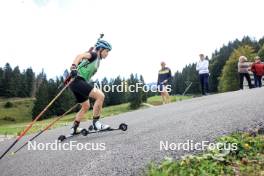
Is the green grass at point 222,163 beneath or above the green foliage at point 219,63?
beneath

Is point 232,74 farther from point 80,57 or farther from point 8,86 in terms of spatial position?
point 8,86

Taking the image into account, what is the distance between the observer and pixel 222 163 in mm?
5082

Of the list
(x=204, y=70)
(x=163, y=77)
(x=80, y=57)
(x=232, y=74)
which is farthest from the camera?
(x=232, y=74)

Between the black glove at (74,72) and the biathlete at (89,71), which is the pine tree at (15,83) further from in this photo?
the black glove at (74,72)

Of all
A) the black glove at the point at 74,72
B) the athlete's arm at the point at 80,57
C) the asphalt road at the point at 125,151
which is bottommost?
the asphalt road at the point at 125,151

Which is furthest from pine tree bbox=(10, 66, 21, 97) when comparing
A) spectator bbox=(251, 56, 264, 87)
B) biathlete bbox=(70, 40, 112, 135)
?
biathlete bbox=(70, 40, 112, 135)

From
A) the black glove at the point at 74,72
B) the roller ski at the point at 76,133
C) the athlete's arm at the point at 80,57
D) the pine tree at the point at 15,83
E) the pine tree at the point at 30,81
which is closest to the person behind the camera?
the black glove at the point at 74,72

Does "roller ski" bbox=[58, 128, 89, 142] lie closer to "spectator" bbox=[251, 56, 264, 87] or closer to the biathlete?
the biathlete

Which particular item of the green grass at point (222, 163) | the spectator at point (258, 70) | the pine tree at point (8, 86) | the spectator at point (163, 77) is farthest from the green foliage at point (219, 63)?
the green grass at point (222, 163)

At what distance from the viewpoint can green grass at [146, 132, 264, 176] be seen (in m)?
4.77

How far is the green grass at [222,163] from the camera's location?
4.77 m

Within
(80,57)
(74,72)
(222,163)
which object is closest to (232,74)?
(80,57)

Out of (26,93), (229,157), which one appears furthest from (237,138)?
(26,93)

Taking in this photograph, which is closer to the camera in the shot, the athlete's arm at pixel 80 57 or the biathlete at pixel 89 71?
the athlete's arm at pixel 80 57
